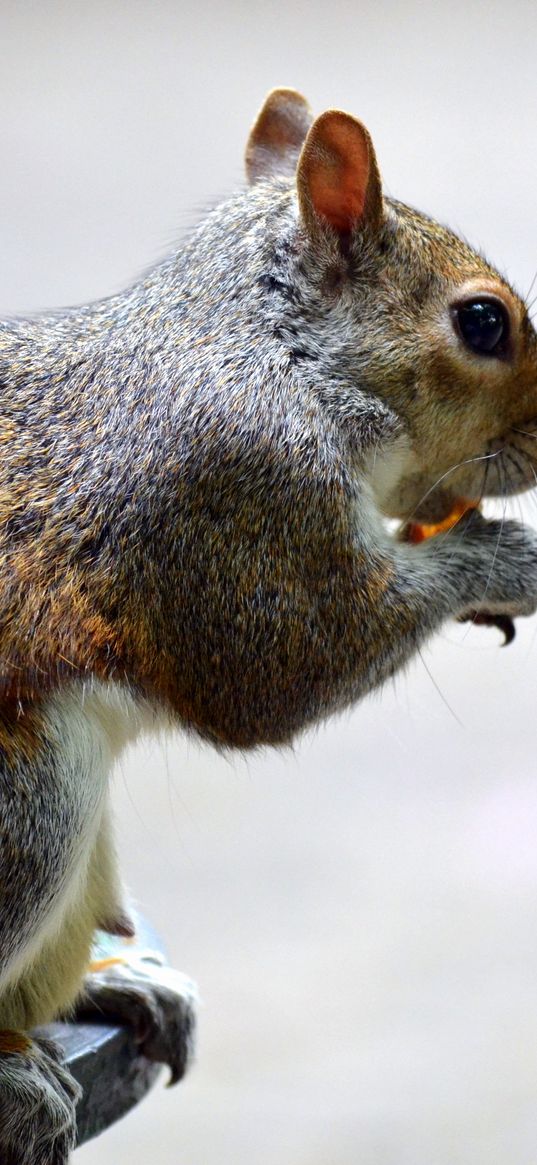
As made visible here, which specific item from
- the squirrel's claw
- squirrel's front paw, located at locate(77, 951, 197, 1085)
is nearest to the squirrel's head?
the squirrel's claw

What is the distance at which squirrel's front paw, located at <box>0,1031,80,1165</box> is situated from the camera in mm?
1068

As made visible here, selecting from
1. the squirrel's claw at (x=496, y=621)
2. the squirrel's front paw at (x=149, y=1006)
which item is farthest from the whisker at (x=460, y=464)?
the squirrel's front paw at (x=149, y=1006)

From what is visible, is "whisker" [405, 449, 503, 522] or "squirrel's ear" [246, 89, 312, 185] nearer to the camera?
"whisker" [405, 449, 503, 522]

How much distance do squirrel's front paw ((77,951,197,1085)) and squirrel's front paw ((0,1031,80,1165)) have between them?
0.60 feet

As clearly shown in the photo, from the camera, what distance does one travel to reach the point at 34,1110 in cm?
108

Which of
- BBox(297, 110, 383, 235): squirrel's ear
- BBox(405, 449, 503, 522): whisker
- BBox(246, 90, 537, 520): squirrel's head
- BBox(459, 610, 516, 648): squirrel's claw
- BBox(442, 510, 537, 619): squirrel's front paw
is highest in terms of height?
BBox(297, 110, 383, 235): squirrel's ear

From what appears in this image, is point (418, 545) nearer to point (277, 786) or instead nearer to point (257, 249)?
point (257, 249)

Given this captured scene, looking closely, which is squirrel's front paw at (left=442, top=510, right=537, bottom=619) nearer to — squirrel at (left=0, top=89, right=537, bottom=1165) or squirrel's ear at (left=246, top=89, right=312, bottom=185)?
squirrel at (left=0, top=89, right=537, bottom=1165)

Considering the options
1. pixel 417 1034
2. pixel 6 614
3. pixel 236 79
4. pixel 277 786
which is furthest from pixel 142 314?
pixel 236 79

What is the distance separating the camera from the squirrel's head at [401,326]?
1.12 m

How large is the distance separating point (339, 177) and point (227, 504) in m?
0.26

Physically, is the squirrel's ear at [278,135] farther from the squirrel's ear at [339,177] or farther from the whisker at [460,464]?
the whisker at [460,464]

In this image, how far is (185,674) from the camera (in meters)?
1.08

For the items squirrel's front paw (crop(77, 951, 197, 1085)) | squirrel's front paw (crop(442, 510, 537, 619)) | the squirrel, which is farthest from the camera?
squirrel's front paw (crop(77, 951, 197, 1085))
